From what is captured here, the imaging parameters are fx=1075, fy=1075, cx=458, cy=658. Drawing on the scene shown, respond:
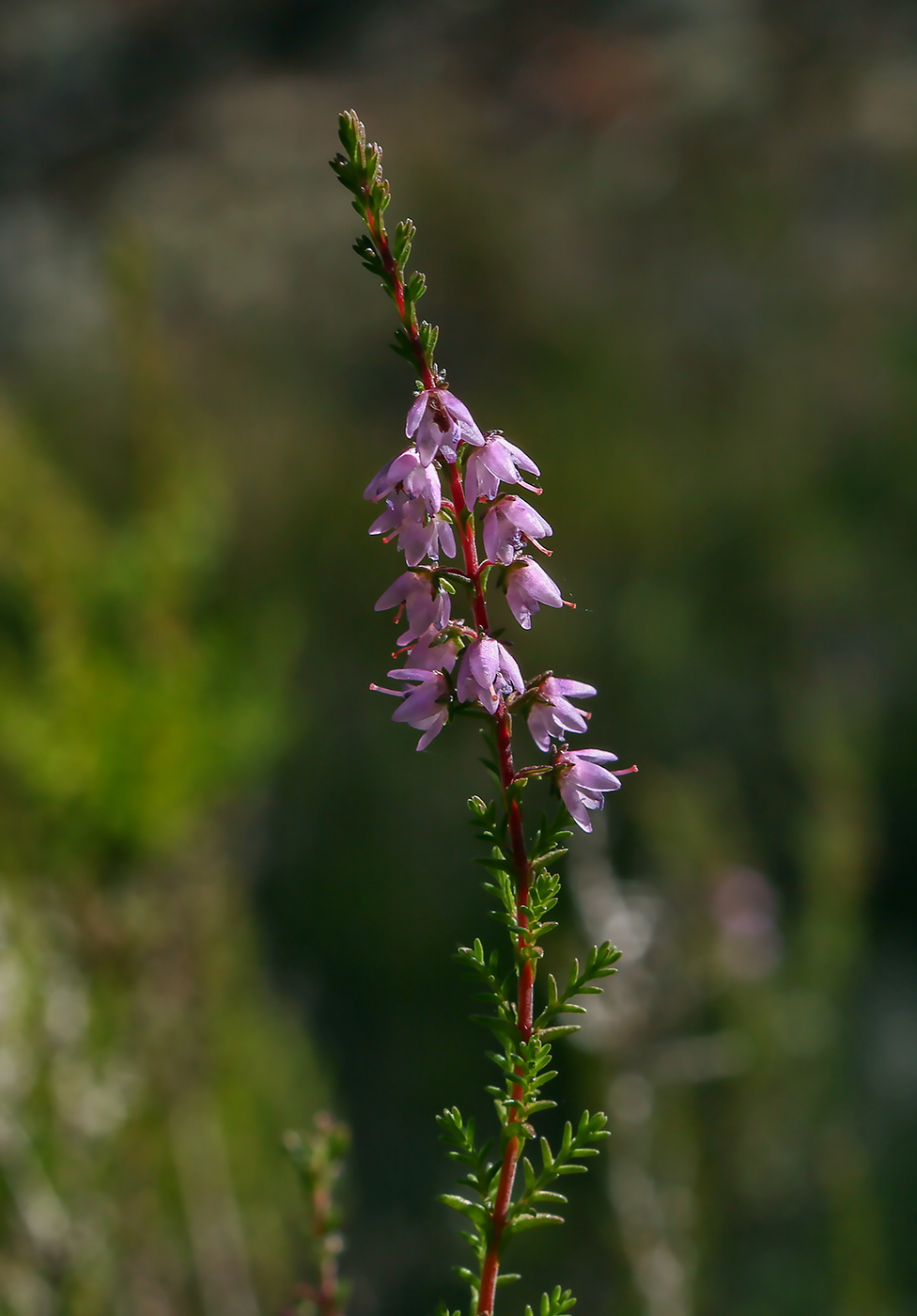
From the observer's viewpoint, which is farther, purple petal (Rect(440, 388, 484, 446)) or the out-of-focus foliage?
the out-of-focus foliage

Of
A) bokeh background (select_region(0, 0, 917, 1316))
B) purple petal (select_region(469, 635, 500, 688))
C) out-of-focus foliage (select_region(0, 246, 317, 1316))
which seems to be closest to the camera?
purple petal (select_region(469, 635, 500, 688))

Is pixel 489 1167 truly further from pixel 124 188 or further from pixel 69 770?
pixel 124 188

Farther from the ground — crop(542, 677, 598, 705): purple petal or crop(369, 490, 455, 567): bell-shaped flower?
crop(369, 490, 455, 567): bell-shaped flower

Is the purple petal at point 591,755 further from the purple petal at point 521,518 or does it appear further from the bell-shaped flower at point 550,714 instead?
the purple petal at point 521,518

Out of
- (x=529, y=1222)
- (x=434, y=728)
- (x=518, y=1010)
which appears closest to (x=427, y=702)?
(x=434, y=728)

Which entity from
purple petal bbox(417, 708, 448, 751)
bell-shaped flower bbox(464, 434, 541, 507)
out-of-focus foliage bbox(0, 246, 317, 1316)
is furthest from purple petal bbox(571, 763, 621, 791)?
out-of-focus foliage bbox(0, 246, 317, 1316)

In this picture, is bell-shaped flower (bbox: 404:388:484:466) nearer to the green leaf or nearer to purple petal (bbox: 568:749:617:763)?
purple petal (bbox: 568:749:617:763)

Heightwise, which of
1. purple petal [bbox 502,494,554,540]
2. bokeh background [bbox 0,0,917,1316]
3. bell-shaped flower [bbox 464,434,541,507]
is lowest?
purple petal [bbox 502,494,554,540]

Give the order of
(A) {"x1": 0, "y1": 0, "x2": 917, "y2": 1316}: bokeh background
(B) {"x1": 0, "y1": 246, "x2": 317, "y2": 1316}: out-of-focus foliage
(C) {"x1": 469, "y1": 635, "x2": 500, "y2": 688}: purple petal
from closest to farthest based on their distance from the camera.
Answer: (C) {"x1": 469, "y1": 635, "x2": 500, "y2": 688}: purple petal, (B) {"x1": 0, "y1": 246, "x2": 317, "y2": 1316}: out-of-focus foliage, (A) {"x1": 0, "y1": 0, "x2": 917, "y2": 1316}: bokeh background

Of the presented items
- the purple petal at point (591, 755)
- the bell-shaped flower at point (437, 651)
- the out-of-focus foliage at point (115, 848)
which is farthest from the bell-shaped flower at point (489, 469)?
the out-of-focus foliage at point (115, 848)
